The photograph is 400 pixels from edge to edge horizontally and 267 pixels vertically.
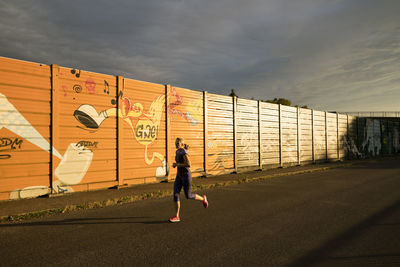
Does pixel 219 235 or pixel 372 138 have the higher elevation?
pixel 372 138

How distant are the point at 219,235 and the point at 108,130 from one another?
228 inches

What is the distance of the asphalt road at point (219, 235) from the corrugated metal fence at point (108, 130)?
2.37m

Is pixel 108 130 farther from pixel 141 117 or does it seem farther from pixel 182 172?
pixel 182 172

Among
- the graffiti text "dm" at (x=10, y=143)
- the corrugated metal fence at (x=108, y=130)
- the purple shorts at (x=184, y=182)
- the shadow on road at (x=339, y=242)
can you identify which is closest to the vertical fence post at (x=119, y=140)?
the corrugated metal fence at (x=108, y=130)

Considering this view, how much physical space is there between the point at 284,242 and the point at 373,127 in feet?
95.0

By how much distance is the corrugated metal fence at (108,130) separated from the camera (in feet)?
23.3

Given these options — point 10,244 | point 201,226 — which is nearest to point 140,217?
point 201,226

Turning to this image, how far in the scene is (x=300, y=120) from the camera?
1758 centimetres

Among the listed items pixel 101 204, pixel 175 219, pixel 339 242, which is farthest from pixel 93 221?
pixel 339 242

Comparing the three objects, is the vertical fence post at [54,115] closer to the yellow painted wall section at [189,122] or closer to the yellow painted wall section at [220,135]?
the yellow painted wall section at [189,122]

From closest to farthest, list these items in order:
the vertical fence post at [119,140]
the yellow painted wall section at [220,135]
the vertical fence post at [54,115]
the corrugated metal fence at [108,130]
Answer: the corrugated metal fence at [108,130]
the vertical fence post at [54,115]
the vertical fence post at [119,140]
the yellow painted wall section at [220,135]

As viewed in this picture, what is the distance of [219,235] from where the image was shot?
4.36 meters

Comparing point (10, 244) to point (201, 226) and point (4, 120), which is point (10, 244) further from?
point (4, 120)

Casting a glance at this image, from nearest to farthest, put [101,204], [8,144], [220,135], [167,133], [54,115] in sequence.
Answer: [101,204]
[8,144]
[54,115]
[167,133]
[220,135]
